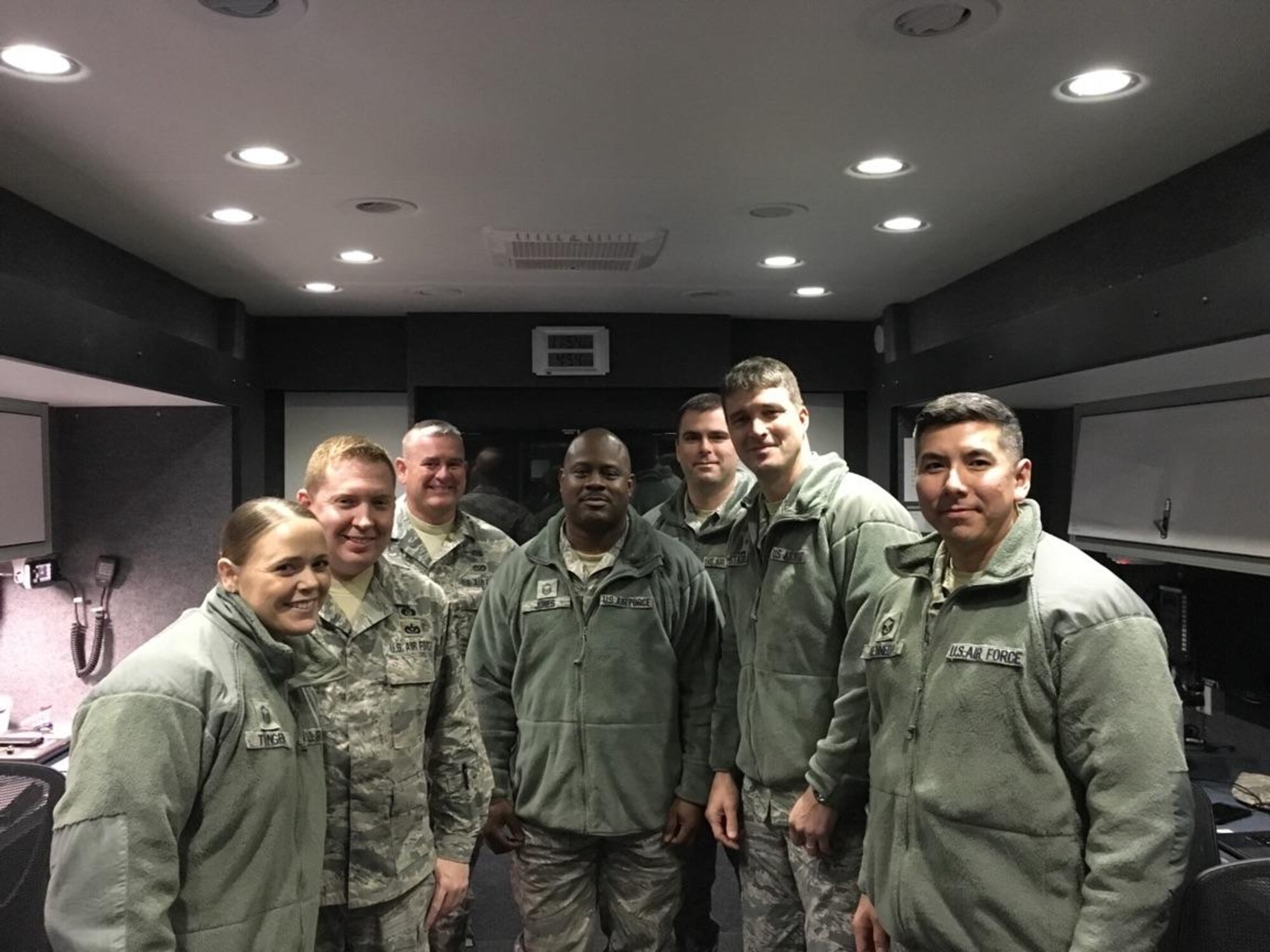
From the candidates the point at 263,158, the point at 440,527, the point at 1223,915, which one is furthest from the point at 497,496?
the point at 1223,915

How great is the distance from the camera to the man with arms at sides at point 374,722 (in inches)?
70.7

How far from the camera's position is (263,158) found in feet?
7.47

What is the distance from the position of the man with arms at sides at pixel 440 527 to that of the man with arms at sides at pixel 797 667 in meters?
1.08

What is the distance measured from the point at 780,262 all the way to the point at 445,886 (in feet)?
7.65

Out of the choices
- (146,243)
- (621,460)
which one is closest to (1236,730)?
(621,460)

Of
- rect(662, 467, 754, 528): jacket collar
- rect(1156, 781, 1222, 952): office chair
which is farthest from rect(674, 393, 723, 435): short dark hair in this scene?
rect(1156, 781, 1222, 952): office chair

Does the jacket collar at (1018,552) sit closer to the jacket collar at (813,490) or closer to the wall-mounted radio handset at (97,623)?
the jacket collar at (813,490)

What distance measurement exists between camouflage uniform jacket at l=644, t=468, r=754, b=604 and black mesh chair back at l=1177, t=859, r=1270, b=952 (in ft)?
4.52

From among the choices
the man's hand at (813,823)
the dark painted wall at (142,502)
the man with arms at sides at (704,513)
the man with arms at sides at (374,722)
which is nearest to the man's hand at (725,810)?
the man's hand at (813,823)

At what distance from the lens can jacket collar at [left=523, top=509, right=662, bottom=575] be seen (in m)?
2.38

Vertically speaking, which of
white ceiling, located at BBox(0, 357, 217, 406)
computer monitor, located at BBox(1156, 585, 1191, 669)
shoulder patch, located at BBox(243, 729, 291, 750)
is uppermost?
white ceiling, located at BBox(0, 357, 217, 406)

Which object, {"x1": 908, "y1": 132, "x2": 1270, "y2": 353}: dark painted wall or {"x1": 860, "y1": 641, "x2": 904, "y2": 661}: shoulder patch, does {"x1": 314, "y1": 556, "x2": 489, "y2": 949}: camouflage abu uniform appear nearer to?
{"x1": 860, "y1": 641, "x2": 904, "y2": 661}: shoulder patch

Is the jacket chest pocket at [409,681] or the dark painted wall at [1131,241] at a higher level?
the dark painted wall at [1131,241]

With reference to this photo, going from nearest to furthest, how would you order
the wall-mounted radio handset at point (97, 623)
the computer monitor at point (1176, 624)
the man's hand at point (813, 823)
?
1. the man's hand at point (813, 823)
2. the computer monitor at point (1176, 624)
3. the wall-mounted radio handset at point (97, 623)
